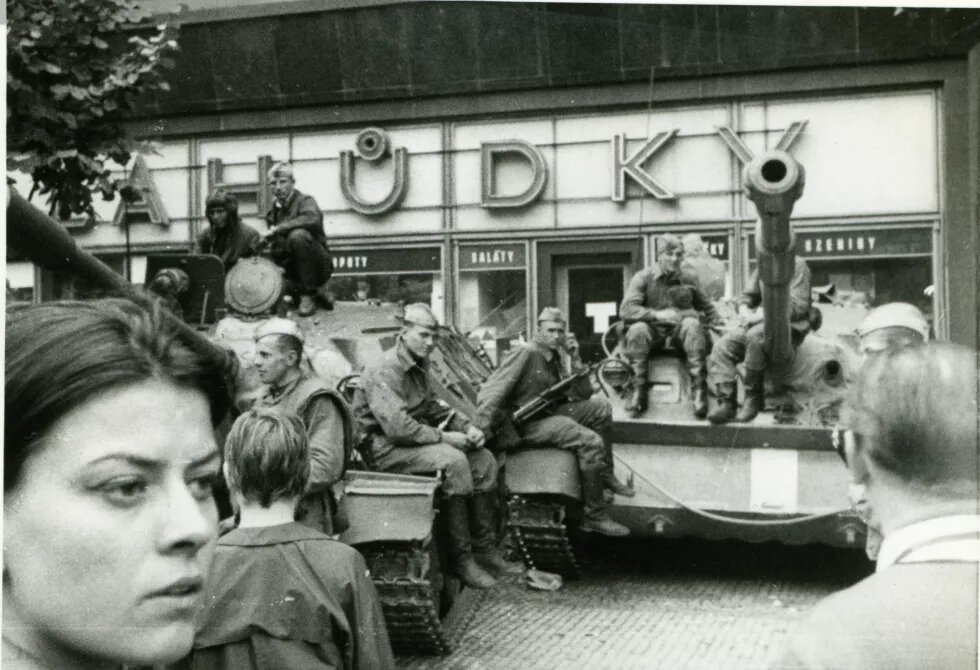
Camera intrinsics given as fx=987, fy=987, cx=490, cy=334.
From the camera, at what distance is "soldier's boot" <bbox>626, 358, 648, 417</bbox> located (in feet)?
16.2

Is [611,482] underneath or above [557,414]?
underneath

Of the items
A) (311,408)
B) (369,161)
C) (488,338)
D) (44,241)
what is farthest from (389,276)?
(44,241)

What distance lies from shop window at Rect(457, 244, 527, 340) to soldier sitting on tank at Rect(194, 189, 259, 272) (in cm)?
141

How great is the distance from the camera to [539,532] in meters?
4.57

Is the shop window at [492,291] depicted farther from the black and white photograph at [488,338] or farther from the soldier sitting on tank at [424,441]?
the soldier sitting on tank at [424,441]

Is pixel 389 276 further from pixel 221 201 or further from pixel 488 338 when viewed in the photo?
pixel 221 201

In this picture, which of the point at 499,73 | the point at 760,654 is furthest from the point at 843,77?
the point at 760,654

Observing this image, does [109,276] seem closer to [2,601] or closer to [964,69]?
[2,601]

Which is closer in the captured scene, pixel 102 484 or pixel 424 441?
pixel 102 484

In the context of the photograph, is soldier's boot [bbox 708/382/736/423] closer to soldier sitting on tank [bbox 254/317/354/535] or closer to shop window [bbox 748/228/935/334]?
shop window [bbox 748/228/935/334]

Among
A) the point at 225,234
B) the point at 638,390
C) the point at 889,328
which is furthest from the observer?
the point at 638,390

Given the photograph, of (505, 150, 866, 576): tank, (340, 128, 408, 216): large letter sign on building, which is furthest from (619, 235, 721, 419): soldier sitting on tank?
(340, 128, 408, 216): large letter sign on building

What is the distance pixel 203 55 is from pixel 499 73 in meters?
2.44

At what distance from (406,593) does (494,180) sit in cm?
357
